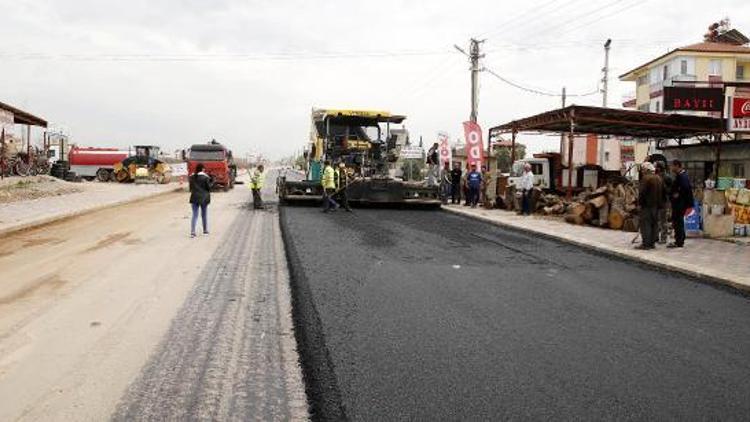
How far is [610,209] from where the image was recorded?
50.4ft

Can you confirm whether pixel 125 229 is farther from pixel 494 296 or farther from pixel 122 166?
pixel 122 166

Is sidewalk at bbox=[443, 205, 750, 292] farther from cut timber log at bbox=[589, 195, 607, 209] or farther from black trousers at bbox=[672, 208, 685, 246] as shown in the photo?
cut timber log at bbox=[589, 195, 607, 209]

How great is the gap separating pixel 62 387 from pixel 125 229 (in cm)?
1066

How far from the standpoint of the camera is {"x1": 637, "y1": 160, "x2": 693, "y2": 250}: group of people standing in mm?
11242

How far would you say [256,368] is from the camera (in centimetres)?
459

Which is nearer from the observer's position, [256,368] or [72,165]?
[256,368]

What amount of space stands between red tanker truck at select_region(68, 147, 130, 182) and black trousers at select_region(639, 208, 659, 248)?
37.6m

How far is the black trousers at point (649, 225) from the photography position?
1123cm

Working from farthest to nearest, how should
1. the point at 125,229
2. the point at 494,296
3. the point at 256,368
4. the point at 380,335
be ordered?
the point at 125,229
the point at 494,296
the point at 380,335
the point at 256,368

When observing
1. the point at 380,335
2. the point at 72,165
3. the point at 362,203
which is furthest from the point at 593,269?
the point at 72,165

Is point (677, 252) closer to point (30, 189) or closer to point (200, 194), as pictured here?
point (200, 194)

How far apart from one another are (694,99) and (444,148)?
9813 mm

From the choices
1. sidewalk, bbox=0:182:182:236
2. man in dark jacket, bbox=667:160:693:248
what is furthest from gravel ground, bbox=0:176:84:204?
man in dark jacket, bbox=667:160:693:248

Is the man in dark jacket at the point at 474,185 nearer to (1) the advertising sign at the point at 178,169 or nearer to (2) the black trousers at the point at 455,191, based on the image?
(2) the black trousers at the point at 455,191
